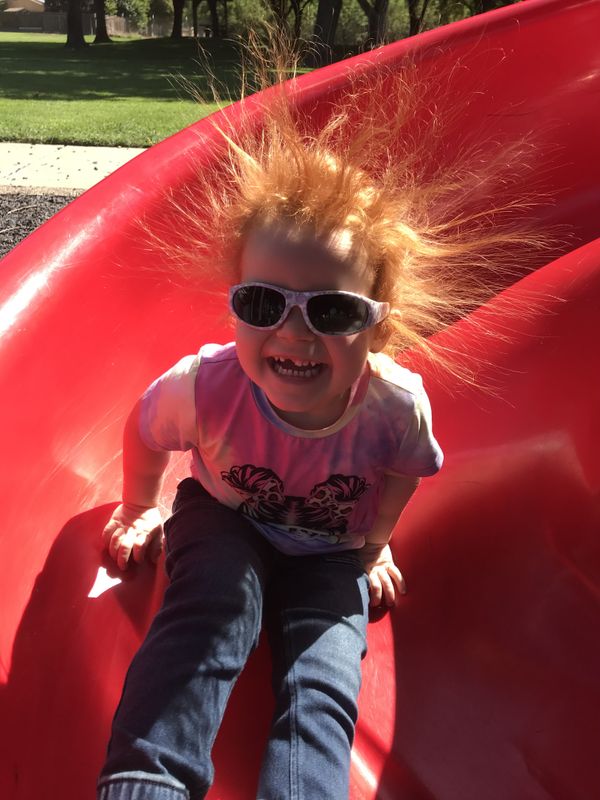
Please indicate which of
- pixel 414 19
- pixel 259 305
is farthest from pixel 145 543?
pixel 414 19

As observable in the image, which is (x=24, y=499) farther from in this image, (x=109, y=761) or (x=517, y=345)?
(x=517, y=345)

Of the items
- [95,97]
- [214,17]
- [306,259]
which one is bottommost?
[214,17]

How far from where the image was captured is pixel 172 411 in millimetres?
1012

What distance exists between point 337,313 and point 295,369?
9 centimetres

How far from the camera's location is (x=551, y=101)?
1.61 m

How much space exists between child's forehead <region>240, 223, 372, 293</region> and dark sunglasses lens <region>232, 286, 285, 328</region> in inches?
0.7

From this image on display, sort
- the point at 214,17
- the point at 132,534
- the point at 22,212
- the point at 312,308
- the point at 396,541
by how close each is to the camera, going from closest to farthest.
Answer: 1. the point at 312,308
2. the point at 132,534
3. the point at 396,541
4. the point at 22,212
5. the point at 214,17

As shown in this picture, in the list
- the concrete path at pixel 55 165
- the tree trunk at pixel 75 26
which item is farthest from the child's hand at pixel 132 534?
the tree trunk at pixel 75 26

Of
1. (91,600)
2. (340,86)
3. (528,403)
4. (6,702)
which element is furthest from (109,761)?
(340,86)

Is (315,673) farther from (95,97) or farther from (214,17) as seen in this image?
(214,17)

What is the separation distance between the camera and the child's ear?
954 millimetres

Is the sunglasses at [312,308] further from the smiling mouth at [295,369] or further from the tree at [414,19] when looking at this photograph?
the tree at [414,19]

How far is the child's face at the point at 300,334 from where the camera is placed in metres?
0.84

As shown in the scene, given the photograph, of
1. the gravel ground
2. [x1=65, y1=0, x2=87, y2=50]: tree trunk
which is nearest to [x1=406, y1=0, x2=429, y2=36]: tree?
the gravel ground
